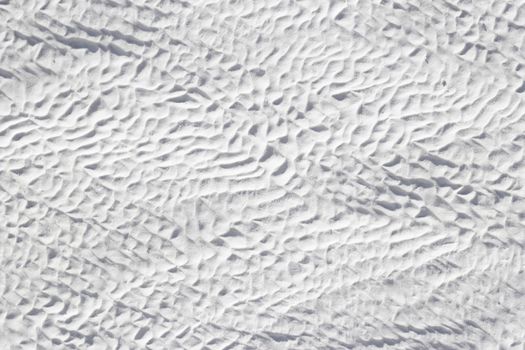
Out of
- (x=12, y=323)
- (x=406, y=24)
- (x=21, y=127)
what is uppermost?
(x=406, y=24)

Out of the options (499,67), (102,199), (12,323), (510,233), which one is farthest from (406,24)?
(12,323)

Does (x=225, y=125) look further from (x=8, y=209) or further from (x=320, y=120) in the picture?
(x=8, y=209)

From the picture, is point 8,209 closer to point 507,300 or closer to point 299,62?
point 299,62

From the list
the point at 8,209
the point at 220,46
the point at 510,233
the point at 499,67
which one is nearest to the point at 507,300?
the point at 510,233

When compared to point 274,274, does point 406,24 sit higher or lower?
higher

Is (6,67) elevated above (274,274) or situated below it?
above
